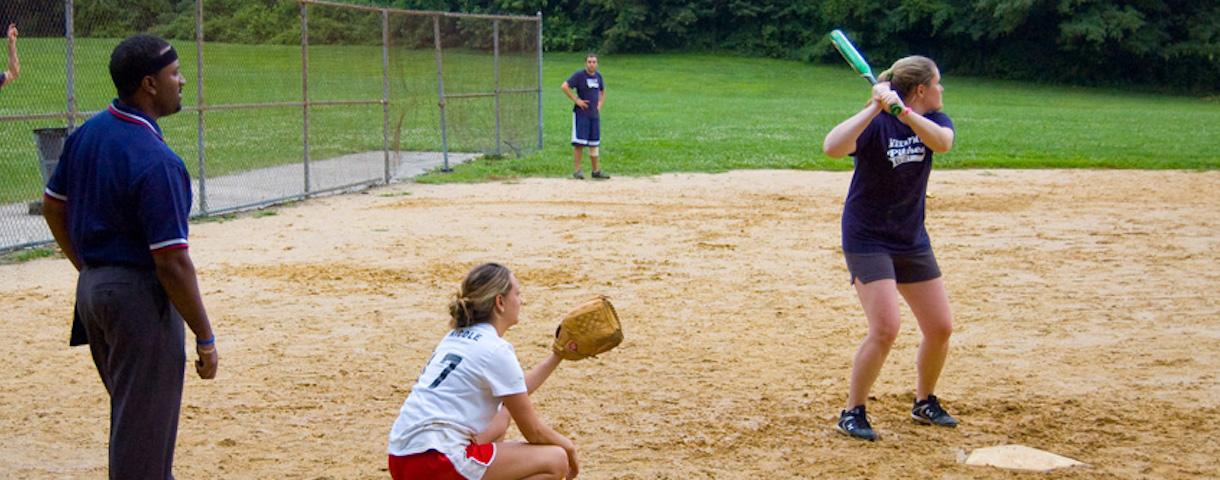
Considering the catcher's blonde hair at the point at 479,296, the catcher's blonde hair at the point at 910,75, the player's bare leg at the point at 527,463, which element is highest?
the catcher's blonde hair at the point at 910,75

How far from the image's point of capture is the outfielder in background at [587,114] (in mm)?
15922

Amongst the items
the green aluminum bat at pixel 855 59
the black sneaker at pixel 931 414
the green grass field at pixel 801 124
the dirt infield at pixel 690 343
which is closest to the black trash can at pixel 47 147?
the dirt infield at pixel 690 343

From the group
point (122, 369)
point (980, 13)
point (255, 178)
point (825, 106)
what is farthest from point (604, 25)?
point (122, 369)

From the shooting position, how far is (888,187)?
4.98m

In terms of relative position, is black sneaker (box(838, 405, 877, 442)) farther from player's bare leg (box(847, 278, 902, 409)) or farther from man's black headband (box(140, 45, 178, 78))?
man's black headband (box(140, 45, 178, 78))

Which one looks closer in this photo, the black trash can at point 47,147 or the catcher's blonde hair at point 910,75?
the catcher's blonde hair at point 910,75

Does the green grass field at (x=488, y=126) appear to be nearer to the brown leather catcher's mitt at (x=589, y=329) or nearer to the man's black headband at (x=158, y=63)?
the man's black headband at (x=158, y=63)

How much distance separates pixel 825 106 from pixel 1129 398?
30.7 metres

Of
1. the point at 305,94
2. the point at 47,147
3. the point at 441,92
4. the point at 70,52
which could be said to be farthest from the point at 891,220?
the point at 441,92

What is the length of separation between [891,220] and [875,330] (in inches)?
20.2

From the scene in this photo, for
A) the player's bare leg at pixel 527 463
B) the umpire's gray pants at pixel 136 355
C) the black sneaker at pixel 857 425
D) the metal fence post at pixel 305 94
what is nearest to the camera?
the umpire's gray pants at pixel 136 355

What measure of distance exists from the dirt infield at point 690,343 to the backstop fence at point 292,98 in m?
1.23

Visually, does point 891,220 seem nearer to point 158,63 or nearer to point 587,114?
point 158,63

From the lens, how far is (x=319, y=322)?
7434 mm
